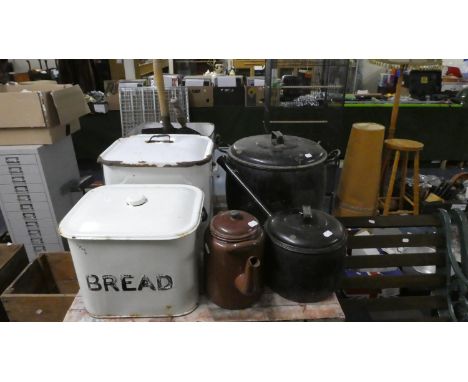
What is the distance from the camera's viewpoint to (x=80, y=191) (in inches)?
104

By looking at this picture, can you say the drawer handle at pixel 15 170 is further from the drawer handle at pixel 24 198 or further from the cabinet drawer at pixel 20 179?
the drawer handle at pixel 24 198

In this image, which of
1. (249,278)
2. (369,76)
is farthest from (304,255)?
(369,76)

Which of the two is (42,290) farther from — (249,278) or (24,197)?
(249,278)

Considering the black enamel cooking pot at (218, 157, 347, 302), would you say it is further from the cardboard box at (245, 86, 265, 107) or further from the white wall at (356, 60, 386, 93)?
the white wall at (356, 60, 386, 93)

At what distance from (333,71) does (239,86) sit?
116 cm

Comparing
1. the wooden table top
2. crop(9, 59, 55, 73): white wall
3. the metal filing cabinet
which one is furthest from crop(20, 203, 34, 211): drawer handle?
crop(9, 59, 55, 73): white wall

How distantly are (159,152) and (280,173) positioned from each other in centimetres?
54

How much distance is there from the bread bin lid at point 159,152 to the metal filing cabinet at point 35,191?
112 cm

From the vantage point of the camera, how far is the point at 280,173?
57.9 inches

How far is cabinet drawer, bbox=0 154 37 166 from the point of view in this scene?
229 centimetres

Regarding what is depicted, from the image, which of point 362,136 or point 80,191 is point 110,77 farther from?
point 362,136

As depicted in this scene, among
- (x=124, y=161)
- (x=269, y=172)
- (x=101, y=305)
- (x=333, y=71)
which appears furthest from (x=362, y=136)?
(x=101, y=305)

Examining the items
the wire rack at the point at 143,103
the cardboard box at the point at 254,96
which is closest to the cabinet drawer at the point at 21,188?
the wire rack at the point at 143,103

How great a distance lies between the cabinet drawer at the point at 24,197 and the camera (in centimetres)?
239
